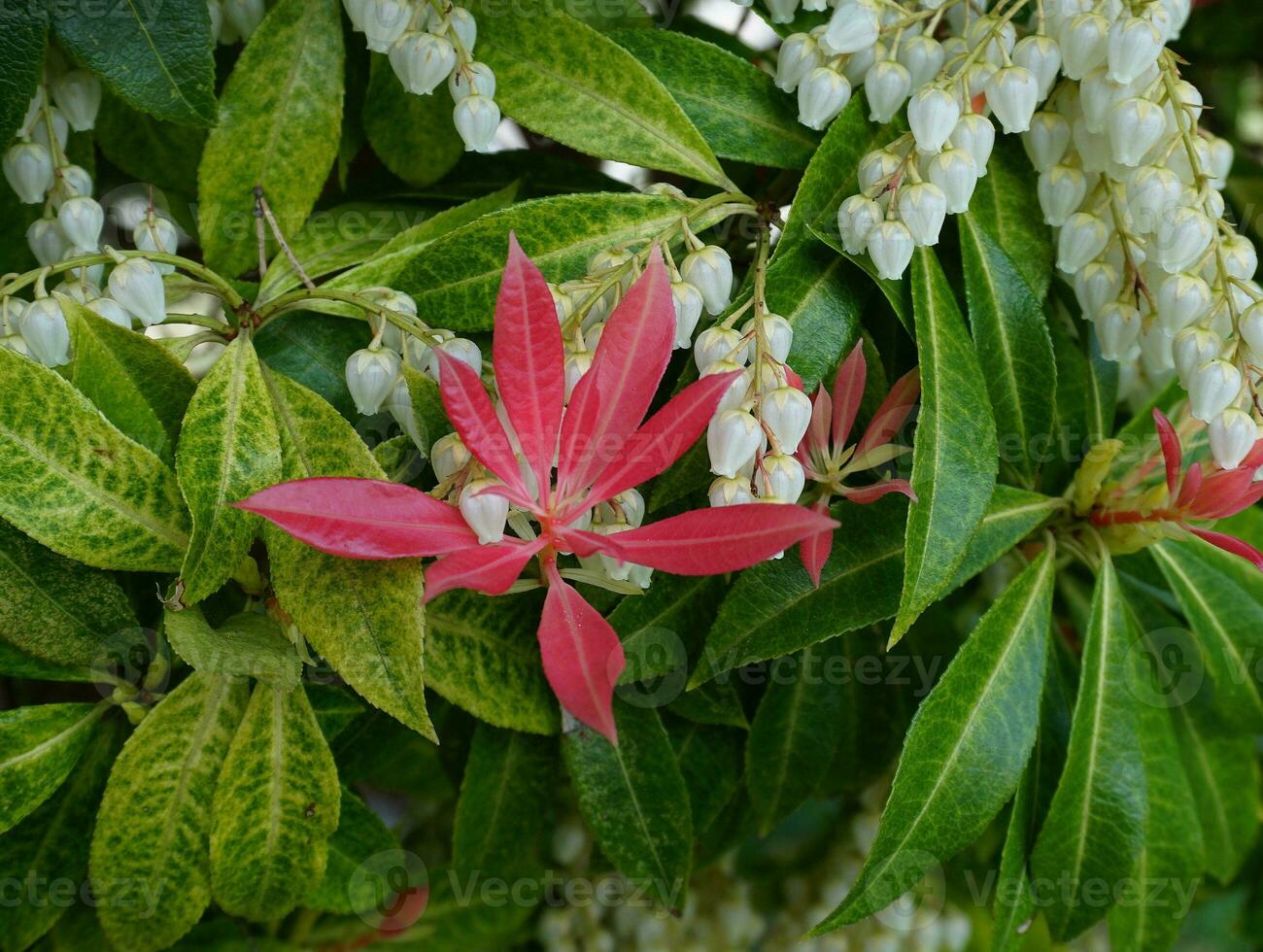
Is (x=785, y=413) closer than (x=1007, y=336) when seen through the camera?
Yes

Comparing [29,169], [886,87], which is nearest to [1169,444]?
[886,87]

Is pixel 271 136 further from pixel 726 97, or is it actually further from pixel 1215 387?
pixel 1215 387

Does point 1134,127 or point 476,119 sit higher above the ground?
point 1134,127

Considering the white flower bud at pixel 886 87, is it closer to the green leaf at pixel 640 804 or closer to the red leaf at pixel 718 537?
the red leaf at pixel 718 537

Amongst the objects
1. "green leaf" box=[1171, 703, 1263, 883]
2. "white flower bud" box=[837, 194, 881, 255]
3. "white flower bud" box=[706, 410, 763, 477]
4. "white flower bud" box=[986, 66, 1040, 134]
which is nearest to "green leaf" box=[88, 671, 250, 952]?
"white flower bud" box=[706, 410, 763, 477]

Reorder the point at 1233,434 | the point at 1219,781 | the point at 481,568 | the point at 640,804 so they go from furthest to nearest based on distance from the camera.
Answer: the point at 1219,781
the point at 640,804
the point at 1233,434
the point at 481,568

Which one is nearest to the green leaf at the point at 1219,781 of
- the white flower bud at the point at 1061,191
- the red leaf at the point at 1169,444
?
the red leaf at the point at 1169,444

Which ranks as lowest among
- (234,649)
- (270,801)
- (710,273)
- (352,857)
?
(352,857)

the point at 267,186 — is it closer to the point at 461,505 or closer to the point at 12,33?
the point at 12,33
